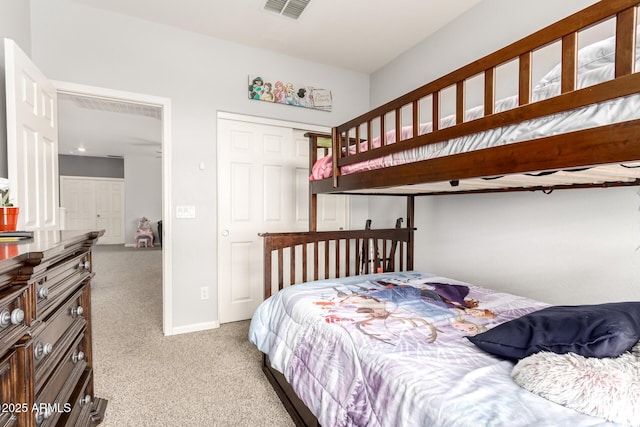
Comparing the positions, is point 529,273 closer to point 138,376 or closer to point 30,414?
point 30,414

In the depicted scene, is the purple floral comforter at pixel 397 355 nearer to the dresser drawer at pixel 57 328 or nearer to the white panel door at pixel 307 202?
the dresser drawer at pixel 57 328

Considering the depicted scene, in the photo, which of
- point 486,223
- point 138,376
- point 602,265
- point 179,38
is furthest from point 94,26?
point 602,265

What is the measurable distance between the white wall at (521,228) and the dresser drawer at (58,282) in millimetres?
2491

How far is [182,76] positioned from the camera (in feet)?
8.71

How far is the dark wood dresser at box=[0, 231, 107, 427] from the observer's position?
693mm

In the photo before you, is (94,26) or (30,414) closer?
(30,414)

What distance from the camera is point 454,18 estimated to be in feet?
8.26

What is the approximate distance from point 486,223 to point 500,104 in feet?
4.52

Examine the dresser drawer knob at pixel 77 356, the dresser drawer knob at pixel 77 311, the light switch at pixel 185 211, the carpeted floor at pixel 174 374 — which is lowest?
the carpeted floor at pixel 174 374

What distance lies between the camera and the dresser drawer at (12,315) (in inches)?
25.4

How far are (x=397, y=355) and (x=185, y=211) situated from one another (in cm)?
228

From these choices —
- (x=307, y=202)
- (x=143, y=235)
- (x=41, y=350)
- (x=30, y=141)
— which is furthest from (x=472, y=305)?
(x=143, y=235)

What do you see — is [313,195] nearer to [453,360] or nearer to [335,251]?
[335,251]

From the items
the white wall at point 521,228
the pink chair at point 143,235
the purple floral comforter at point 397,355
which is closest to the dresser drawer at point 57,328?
the purple floral comforter at point 397,355
